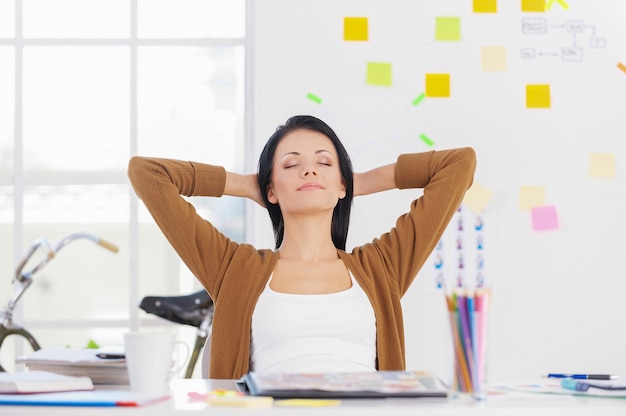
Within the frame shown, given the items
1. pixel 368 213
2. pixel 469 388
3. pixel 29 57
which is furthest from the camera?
pixel 29 57

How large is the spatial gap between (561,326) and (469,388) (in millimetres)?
1955

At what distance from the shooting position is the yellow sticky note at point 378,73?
288cm

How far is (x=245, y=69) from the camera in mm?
3043

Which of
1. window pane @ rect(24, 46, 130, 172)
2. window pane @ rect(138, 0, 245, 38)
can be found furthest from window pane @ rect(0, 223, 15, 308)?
window pane @ rect(138, 0, 245, 38)

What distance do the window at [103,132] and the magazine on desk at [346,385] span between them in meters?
1.96

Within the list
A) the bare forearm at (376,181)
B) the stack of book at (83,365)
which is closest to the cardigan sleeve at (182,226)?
the bare forearm at (376,181)

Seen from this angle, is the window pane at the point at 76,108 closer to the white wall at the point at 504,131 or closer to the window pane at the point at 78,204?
the window pane at the point at 78,204

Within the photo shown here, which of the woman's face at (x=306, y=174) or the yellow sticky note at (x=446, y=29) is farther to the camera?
the yellow sticky note at (x=446, y=29)

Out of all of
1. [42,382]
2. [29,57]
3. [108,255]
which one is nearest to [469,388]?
[42,382]

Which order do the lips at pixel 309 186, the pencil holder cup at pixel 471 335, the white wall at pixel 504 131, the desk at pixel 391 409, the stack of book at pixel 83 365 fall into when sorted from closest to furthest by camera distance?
1. the desk at pixel 391 409
2. the pencil holder cup at pixel 471 335
3. the stack of book at pixel 83 365
4. the lips at pixel 309 186
5. the white wall at pixel 504 131

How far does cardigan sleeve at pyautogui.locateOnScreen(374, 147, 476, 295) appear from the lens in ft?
6.21

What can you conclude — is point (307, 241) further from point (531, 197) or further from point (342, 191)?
point (531, 197)

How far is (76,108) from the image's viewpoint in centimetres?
306

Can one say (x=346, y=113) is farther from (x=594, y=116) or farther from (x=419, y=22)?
(x=594, y=116)
